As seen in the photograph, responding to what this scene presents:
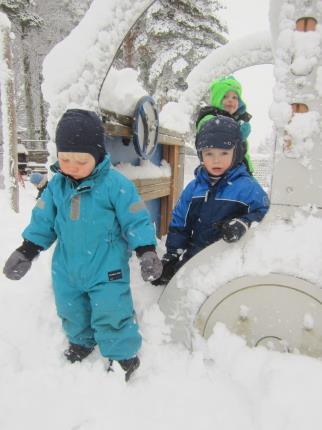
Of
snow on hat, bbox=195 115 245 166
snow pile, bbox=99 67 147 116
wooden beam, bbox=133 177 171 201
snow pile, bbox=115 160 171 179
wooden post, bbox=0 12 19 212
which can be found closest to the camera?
snow on hat, bbox=195 115 245 166

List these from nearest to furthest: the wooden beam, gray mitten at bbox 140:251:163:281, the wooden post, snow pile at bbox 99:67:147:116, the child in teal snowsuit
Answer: gray mitten at bbox 140:251:163:281 < snow pile at bbox 99:67:147:116 < the wooden beam < the child in teal snowsuit < the wooden post

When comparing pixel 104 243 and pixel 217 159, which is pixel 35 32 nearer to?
pixel 217 159

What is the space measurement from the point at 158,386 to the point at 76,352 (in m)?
0.49

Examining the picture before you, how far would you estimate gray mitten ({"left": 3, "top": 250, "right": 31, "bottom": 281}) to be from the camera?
179cm

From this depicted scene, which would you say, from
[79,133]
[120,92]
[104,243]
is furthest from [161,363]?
[120,92]

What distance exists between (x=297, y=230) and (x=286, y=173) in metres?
0.25

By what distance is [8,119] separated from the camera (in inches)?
239

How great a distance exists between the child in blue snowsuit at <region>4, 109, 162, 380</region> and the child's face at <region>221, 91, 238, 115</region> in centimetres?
181

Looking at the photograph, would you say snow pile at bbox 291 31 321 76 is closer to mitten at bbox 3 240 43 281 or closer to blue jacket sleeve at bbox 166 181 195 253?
blue jacket sleeve at bbox 166 181 195 253

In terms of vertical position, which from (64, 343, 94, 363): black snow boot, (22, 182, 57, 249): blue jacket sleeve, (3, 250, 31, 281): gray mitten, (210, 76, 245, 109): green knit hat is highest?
(210, 76, 245, 109): green knit hat

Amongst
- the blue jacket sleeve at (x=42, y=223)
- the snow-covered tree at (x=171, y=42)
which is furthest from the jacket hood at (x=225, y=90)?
the snow-covered tree at (x=171, y=42)

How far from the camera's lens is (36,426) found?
1441mm

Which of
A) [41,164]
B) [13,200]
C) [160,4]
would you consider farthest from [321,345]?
[160,4]

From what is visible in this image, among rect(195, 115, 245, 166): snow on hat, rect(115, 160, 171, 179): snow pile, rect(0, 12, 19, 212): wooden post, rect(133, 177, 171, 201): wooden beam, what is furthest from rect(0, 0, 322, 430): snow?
rect(0, 12, 19, 212): wooden post
